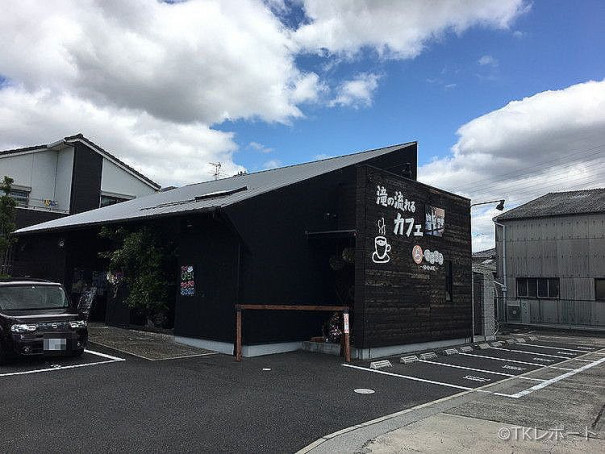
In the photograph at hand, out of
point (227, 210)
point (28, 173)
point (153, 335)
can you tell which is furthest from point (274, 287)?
point (28, 173)

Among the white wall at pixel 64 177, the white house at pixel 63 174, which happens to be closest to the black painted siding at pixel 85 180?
the white house at pixel 63 174

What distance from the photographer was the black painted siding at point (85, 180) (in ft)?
83.9

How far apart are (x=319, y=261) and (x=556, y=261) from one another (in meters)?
16.9

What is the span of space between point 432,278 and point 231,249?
5.55 metres

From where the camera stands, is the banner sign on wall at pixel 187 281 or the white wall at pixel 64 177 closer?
the banner sign on wall at pixel 187 281

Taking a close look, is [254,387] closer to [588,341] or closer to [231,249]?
[231,249]

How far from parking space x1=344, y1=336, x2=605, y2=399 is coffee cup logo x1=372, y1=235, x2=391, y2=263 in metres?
2.24

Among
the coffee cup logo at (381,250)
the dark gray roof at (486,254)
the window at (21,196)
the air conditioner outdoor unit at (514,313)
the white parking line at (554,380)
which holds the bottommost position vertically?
the white parking line at (554,380)

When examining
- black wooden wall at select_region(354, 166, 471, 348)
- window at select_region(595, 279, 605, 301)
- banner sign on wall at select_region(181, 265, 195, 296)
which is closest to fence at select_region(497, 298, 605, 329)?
window at select_region(595, 279, 605, 301)

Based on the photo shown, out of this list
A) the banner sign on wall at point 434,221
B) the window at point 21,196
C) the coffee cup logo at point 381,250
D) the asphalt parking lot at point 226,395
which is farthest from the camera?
the window at point 21,196

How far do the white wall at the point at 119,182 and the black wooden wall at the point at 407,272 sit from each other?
21.1 metres

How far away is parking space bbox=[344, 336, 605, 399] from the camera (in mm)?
8105

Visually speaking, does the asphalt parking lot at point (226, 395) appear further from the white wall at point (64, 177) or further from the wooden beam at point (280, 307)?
the white wall at point (64, 177)

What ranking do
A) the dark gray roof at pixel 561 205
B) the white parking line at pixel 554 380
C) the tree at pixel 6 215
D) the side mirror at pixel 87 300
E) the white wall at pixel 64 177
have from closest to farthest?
the white parking line at pixel 554 380
the side mirror at pixel 87 300
the tree at pixel 6 215
the dark gray roof at pixel 561 205
the white wall at pixel 64 177
